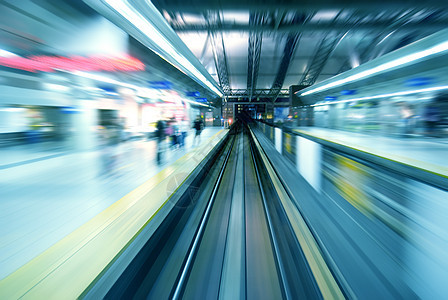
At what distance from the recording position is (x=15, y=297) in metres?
1.20

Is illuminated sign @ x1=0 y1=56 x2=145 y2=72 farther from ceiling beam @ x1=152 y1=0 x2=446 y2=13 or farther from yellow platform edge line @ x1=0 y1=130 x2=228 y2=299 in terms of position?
yellow platform edge line @ x1=0 y1=130 x2=228 y2=299

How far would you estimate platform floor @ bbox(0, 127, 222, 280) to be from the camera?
1.86m

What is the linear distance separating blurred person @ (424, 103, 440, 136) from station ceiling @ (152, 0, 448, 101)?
116 inches

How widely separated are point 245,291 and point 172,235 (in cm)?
113

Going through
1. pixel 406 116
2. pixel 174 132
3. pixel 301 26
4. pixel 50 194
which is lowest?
pixel 50 194

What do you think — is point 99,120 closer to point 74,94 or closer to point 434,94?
point 74,94

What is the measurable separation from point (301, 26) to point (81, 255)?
909 cm

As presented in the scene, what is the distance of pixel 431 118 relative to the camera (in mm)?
7801

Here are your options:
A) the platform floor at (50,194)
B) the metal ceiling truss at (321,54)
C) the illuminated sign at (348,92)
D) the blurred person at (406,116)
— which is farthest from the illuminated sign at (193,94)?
the blurred person at (406,116)

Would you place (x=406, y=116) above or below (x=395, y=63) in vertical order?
below

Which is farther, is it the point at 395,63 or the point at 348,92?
the point at 348,92

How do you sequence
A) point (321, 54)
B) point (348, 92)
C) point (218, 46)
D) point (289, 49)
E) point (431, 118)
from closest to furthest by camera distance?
1. point (431, 118)
2. point (218, 46)
3. point (348, 92)
4. point (289, 49)
5. point (321, 54)

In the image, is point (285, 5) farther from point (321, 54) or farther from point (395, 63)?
point (321, 54)

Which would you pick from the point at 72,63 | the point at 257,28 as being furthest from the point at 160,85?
the point at 257,28
